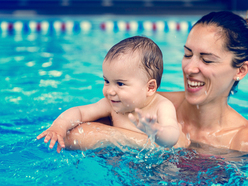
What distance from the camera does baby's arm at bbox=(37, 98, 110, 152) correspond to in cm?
231

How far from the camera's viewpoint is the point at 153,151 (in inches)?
101

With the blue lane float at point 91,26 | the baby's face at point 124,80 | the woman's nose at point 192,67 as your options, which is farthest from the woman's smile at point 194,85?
the blue lane float at point 91,26

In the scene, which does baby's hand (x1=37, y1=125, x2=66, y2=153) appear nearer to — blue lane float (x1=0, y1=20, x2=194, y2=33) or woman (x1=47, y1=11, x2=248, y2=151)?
woman (x1=47, y1=11, x2=248, y2=151)

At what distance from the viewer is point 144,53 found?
2.48m

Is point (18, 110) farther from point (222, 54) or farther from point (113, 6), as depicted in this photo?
point (113, 6)

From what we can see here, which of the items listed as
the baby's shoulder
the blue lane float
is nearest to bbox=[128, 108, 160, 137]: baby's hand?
the baby's shoulder

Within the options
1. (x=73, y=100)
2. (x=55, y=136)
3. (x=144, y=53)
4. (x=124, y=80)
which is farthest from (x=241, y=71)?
(x=73, y=100)

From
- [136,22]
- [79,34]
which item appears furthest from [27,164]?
[136,22]

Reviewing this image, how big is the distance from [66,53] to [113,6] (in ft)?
19.0

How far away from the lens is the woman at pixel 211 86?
7.93 ft

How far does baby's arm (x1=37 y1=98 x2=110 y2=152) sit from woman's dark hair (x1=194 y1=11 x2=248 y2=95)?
1197 mm

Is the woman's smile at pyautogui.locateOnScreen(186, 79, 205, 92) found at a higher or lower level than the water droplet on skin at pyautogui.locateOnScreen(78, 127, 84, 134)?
higher

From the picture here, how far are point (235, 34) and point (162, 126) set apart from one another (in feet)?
3.15

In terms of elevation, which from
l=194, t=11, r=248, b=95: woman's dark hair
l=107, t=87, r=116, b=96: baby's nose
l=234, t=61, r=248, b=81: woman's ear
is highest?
l=194, t=11, r=248, b=95: woman's dark hair
